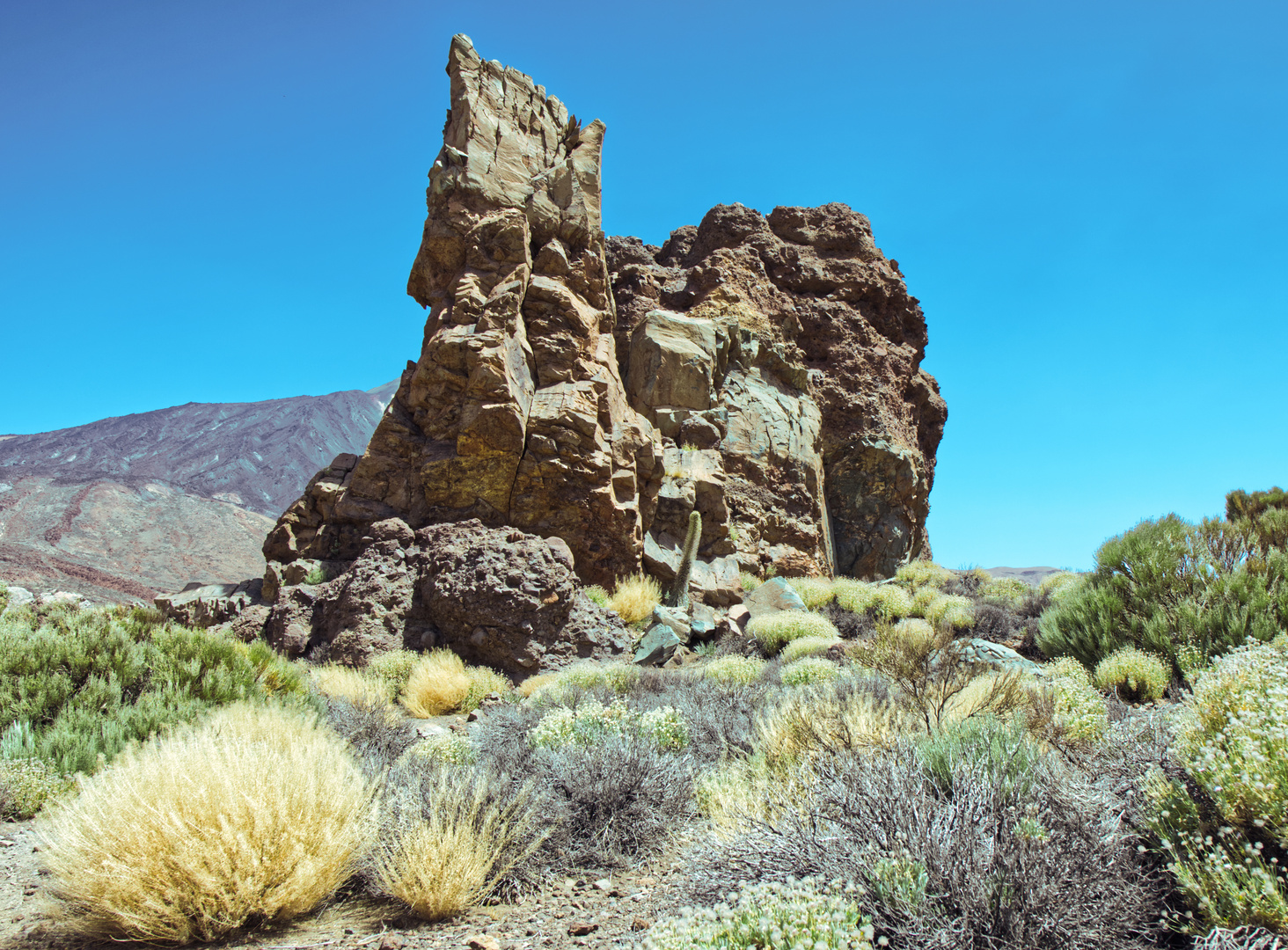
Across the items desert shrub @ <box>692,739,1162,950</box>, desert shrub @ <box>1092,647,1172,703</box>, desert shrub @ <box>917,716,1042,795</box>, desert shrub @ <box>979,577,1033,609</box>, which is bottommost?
desert shrub @ <box>692,739,1162,950</box>

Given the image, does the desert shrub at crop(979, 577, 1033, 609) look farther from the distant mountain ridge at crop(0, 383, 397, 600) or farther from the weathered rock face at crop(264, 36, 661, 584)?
the distant mountain ridge at crop(0, 383, 397, 600)

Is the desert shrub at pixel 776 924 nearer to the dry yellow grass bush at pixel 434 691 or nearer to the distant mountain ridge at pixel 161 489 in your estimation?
the dry yellow grass bush at pixel 434 691

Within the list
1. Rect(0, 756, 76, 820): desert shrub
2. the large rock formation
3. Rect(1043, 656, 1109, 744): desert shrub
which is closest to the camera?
Rect(0, 756, 76, 820): desert shrub

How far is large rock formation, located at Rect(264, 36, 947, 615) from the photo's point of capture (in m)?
11.7

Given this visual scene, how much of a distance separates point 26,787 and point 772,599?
38.4ft

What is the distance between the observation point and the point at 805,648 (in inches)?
372

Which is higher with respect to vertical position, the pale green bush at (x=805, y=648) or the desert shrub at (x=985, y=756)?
the pale green bush at (x=805, y=648)

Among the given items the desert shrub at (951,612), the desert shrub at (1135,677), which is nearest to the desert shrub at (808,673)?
the desert shrub at (1135,677)

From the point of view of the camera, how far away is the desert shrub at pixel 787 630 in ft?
35.4

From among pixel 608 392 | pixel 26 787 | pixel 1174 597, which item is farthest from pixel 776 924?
pixel 608 392

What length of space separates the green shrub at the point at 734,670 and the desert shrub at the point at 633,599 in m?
2.77

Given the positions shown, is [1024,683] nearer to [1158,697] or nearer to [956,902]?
[1158,697]

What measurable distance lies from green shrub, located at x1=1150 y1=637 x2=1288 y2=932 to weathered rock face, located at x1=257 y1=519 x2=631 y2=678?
8.22 m

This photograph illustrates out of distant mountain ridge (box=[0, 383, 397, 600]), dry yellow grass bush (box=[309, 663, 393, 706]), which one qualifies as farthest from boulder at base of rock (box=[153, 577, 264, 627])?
distant mountain ridge (box=[0, 383, 397, 600])
